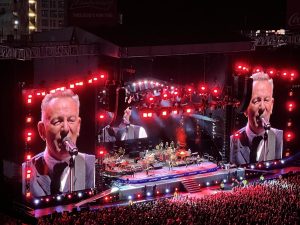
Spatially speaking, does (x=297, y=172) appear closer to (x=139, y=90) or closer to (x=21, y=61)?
(x=139, y=90)

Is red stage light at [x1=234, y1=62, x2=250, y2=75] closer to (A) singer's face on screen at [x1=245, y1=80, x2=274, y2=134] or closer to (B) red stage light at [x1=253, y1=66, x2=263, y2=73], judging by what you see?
(B) red stage light at [x1=253, y1=66, x2=263, y2=73]

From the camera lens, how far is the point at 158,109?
81.2 ft

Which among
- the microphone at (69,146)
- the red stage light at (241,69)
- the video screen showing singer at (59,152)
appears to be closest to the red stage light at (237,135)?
the red stage light at (241,69)

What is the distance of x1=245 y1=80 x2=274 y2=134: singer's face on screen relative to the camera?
27922mm

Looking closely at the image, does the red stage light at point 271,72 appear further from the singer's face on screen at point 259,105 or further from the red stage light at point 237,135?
the red stage light at point 237,135

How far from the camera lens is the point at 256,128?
28.3 meters

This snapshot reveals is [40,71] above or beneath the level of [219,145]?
above

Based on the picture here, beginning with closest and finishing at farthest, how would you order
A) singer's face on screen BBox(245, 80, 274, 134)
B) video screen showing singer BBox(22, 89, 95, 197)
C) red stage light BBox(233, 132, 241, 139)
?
1. video screen showing singer BBox(22, 89, 95, 197)
2. singer's face on screen BBox(245, 80, 274, 134)
3. red stage light BBox(233, 132, 241, 139)

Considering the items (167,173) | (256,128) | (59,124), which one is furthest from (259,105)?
(59,124)

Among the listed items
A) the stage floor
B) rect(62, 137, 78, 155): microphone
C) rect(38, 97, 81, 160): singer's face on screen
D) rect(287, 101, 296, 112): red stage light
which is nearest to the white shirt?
rect(287, 101, 296, 112): red stage light

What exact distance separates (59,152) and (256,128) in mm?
10497

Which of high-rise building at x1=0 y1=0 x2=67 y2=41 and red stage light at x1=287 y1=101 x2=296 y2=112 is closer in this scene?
high-rise building at x1=0 y1=0 x2=67 y2=41

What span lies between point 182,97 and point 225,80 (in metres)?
3.17

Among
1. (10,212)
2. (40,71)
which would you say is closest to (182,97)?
(40,71)
